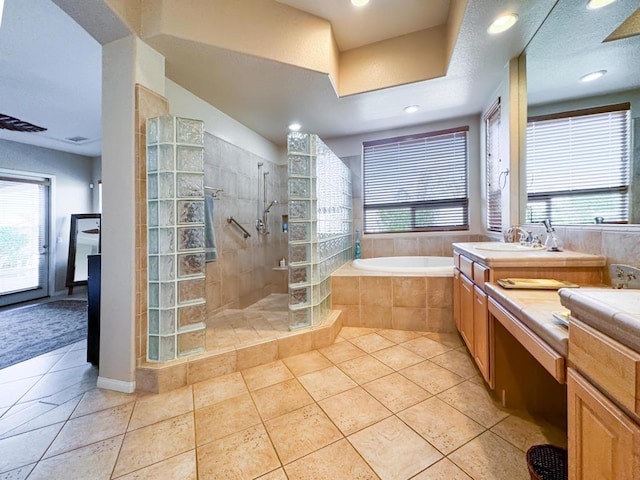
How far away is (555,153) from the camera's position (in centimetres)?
177

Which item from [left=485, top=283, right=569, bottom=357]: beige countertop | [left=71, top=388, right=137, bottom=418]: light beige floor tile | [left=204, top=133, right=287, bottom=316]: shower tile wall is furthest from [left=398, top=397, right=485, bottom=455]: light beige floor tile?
[left=204, top=133, right=287, bottom=316]: shower tile wall

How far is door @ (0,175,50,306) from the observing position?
13.1 ft

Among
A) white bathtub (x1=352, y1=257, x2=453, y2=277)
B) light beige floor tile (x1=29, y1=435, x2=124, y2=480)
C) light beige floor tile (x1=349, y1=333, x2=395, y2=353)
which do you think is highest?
white bathtub (x1=352, y1=257, x2=453, y2=277)

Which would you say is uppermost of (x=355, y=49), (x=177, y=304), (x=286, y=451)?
(x=355, y=49)

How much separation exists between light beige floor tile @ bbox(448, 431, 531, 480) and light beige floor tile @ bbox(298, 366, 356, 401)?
71 centimetres

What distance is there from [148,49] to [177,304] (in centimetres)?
177

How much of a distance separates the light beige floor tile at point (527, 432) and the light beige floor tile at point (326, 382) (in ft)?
2.69

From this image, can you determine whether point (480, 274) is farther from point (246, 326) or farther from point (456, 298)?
point (246, 326)

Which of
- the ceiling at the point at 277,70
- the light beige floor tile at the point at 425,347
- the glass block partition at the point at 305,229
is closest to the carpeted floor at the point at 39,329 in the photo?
the glass block partition at the point at 305,229

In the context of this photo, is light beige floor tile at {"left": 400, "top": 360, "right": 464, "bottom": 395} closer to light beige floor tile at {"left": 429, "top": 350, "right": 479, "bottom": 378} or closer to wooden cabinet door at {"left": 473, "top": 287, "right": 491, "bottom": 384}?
light beige floor tile at {"left": 429, "top": 350, "right": 479, "bottom": 378}

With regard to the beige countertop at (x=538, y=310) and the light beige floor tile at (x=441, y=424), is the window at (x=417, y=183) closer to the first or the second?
the beige countertop at (x=538, y=310)

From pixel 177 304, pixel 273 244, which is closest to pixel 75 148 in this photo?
pixel 273 244

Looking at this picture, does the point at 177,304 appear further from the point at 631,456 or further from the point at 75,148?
the point at 75,148

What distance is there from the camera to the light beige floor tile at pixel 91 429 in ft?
4.30
